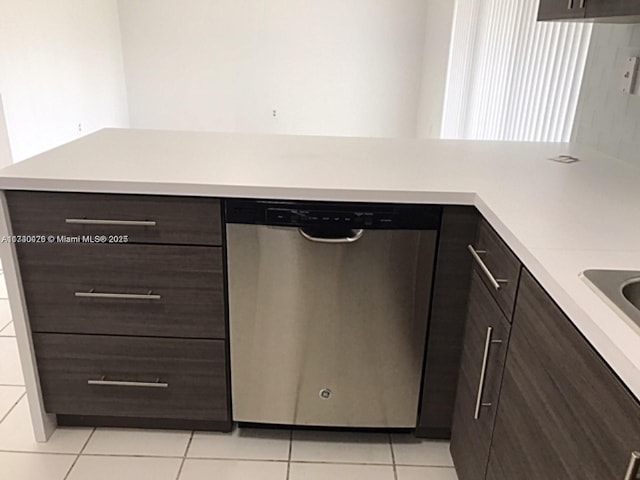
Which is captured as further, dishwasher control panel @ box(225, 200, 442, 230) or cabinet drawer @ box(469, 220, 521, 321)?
dishwasher control panel @ box(225, 200, 442, 230)

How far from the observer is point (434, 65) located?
5766 millimetres

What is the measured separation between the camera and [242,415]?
5.94 ft

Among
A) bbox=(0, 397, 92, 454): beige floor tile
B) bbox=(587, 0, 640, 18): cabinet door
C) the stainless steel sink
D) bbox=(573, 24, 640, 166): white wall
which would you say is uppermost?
bbox=(587, 0, 640, 18): cabinet door

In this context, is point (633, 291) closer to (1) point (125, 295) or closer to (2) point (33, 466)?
(1) point (125, 295)

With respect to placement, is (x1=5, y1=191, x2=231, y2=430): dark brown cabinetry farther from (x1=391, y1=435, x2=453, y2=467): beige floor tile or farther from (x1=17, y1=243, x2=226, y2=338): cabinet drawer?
(x1=391, y1=435, x2=453, y2=467): beige floor tile

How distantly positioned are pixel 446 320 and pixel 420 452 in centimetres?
51

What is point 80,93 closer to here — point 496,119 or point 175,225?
point 496,119

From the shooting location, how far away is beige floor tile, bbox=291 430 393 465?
180 centimetres

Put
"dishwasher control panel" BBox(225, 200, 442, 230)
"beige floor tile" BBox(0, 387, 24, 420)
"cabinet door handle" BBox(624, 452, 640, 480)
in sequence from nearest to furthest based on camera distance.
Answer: "cabinet door handle" BBox(624, 452, 640, 480) → "dishwasher control panel" BBox(225, 200, 442, 230) → "beige floor tile" BBox(0, 387, 24, 420)

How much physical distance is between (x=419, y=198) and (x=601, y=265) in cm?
58

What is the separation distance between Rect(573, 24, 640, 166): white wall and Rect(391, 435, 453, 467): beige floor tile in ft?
3.96

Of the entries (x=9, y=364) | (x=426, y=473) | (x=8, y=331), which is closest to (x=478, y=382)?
(x=426, y=473)

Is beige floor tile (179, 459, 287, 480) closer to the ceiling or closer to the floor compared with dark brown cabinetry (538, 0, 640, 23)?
closer to the floor

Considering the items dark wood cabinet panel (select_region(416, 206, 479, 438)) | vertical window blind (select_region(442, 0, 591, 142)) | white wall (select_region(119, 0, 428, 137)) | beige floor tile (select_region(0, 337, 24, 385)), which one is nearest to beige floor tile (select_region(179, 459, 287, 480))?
dark wood cabinet panel (select_region(416, 206, 479, 438))
